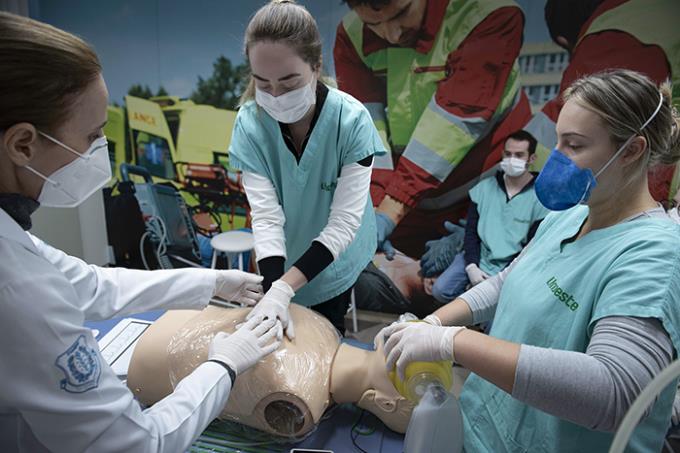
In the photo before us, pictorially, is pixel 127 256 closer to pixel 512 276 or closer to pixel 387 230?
pixel 387 230

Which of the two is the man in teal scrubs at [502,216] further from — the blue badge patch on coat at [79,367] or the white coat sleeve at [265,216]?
the blue badge patch on coat at [79,367]

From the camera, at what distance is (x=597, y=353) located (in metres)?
0.75

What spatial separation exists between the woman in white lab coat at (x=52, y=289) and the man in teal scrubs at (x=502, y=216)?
211cm

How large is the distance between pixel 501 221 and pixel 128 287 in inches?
82.6

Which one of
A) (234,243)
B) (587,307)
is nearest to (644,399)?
(587,307)

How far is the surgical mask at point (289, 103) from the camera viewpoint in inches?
54.4

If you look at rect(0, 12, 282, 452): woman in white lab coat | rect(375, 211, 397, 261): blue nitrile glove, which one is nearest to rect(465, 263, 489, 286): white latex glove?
rect(375, 211, 397, 261): blue nitrile glove

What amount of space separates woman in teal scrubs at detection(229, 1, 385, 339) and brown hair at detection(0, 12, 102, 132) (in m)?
0.61

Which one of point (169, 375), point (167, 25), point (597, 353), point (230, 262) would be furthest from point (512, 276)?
point (167, 25)

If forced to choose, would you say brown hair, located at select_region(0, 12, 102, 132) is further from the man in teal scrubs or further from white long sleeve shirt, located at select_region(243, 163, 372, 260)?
the man in teal scrubs

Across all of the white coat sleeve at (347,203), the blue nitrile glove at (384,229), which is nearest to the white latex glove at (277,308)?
the white coat sleeve at (347,203)

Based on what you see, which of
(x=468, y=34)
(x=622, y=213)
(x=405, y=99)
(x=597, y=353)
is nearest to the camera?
(x=597, y=353)

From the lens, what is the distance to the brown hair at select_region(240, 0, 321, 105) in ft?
4.13

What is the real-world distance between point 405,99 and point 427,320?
6.79 feet
